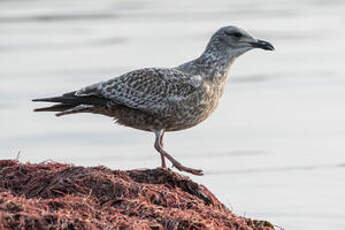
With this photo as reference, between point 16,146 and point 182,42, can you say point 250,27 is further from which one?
point 16,146

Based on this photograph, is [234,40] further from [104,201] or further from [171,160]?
[104,201]

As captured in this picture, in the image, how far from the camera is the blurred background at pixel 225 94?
14.4m

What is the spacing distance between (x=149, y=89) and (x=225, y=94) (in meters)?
8.84

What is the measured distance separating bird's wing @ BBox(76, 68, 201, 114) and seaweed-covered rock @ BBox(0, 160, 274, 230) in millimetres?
1413

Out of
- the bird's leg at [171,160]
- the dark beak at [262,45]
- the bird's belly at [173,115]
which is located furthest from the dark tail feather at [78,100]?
the dark beak at [262,45]

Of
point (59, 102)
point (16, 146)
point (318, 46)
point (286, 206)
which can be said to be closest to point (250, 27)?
point (318, 46)

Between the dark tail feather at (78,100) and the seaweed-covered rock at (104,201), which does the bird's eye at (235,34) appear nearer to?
the dark tail feather at (78,100)

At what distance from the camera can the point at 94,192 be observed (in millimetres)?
8992

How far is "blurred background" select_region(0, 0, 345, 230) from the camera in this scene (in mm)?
14422

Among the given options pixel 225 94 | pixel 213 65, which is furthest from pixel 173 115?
pixel 225 94

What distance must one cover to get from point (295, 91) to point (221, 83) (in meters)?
8.86

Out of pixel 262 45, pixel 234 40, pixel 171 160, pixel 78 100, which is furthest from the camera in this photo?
pixel 234 40

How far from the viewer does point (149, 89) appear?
37.9 ft

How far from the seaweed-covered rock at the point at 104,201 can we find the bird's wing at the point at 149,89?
4.63ft
